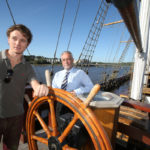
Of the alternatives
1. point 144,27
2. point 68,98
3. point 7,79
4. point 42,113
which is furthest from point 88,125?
point 144,27

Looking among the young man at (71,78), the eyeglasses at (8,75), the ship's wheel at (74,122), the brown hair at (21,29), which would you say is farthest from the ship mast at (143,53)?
the eyeglasses at (8,75)

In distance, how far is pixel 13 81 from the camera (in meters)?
1.08

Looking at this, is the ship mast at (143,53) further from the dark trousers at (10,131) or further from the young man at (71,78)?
the dark trousers at (10,131)

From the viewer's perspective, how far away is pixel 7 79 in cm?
103

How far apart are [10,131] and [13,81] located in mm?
530

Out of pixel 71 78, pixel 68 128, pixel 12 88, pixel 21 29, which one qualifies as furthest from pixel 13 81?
pixel 71 78

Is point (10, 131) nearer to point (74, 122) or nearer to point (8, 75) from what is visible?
point (8, 75)

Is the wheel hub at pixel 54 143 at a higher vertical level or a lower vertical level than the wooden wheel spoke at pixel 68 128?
lower

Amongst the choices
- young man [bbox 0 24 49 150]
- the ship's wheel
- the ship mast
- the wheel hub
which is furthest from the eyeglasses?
the ship mast

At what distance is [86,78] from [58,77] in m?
0.52

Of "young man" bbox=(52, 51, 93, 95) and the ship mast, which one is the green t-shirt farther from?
the ship mast

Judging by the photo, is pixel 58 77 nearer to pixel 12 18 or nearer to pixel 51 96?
pixel 51 96

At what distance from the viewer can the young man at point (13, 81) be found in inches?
40.9

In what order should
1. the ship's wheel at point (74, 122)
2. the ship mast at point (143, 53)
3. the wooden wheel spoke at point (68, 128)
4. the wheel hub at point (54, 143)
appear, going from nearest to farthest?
the ship's wheel at point (74, 122), the wooden wheel spoke at point (68, 128), the wheel hub at point (54, 143), the ship mast at point (143, 53)
